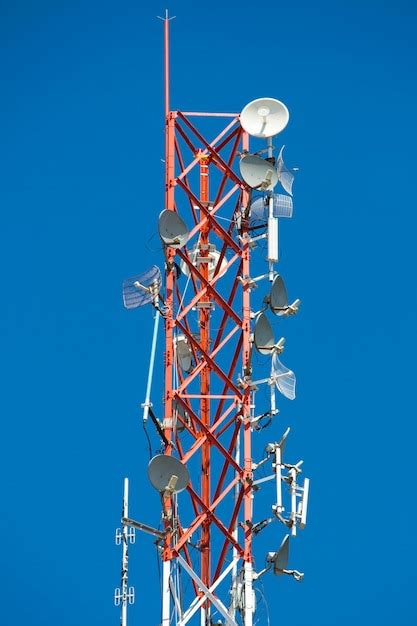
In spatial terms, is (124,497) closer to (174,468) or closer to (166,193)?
(174,468)

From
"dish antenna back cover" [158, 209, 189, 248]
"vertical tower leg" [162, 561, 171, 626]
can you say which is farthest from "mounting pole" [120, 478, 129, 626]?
"dish antenna back cover" [158, 209, 189, 248]

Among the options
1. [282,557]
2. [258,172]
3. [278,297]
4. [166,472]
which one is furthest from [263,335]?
[282,557]

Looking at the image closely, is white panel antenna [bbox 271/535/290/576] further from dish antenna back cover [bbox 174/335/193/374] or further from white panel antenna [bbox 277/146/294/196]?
white panel antenna [bbox 277/146/294/196]

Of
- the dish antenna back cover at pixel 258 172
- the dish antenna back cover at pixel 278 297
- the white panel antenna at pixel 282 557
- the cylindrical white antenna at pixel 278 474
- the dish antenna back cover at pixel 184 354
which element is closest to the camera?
the cylindrical white antenna at pixel 278 474

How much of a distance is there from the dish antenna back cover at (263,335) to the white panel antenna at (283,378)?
27cm

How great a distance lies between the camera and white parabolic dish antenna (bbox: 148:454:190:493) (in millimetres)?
29938

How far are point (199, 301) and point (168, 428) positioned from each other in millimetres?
3254

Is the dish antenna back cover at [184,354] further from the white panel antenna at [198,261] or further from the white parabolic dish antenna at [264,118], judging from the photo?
the white parabolic dish antenna at [264,118]

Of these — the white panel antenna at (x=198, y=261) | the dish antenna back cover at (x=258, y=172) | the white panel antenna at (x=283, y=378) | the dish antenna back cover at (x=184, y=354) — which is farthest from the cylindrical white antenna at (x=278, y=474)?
the dish antenna back cover at (x=258, y=172)

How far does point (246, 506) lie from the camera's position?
31.0m

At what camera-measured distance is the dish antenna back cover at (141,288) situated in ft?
102

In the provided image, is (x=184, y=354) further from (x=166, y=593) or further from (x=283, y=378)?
(x=166, y=593)

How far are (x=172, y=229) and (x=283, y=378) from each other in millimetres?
3863

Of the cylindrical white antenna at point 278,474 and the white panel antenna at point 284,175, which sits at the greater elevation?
the white panel antenna at point 284,175
